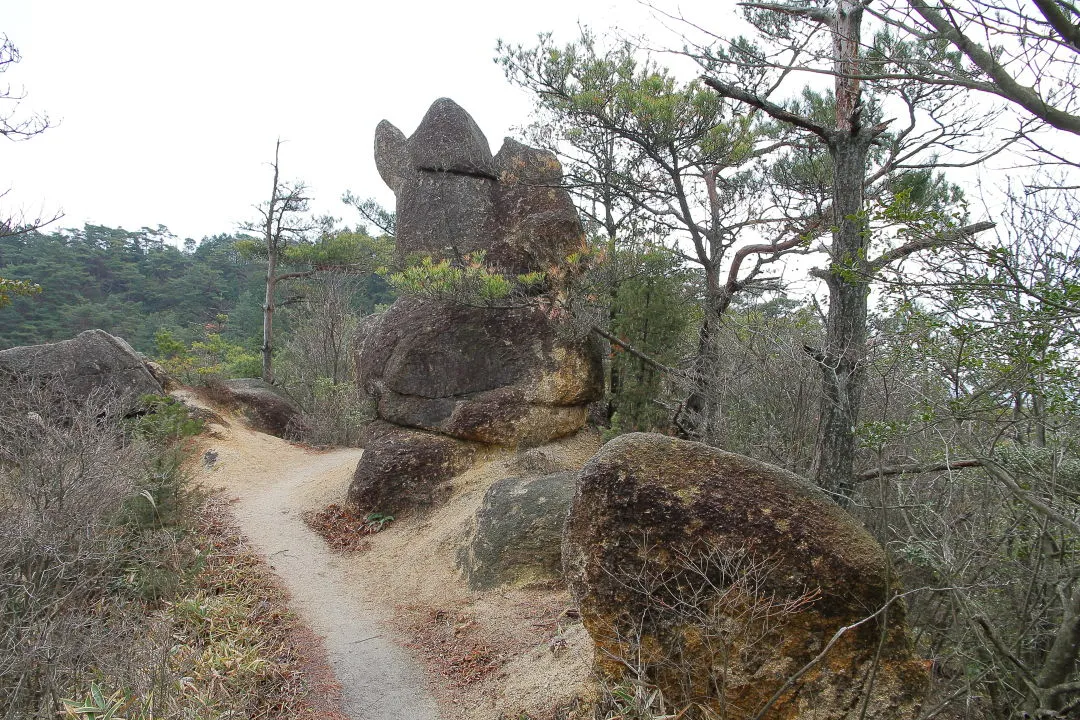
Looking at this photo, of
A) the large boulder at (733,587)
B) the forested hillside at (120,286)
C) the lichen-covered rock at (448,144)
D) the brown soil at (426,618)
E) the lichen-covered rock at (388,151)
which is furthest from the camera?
the forested hillside at (120,286)

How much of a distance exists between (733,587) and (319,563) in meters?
6.55

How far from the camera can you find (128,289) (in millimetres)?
34969

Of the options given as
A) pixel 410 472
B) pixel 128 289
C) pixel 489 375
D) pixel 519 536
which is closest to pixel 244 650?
pixel 519 536

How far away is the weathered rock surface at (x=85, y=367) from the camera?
511 inches

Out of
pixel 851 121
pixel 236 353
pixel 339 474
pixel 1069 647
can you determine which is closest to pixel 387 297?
pixel 236 353

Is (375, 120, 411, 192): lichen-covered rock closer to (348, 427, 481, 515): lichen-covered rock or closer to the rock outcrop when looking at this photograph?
the rock outcrop

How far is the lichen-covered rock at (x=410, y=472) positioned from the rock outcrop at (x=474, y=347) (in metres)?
0.02

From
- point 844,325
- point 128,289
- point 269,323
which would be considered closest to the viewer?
point 844,325

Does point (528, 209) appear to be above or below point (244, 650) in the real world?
above

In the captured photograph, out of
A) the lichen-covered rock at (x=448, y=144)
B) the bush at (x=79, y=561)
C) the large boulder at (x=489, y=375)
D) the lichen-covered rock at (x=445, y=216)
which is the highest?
the lichen-covered rock at (x=448, y=144)

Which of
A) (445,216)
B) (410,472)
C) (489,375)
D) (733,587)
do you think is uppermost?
(445,216)

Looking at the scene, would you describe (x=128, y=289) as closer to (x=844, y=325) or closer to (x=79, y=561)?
(x=79, y=561)

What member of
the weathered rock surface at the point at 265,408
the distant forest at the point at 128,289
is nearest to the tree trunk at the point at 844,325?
the weathered rock surface at the point at 265,408

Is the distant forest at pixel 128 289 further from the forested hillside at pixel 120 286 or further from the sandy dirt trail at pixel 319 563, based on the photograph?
the sandy dirt trail at pixel 319 563
